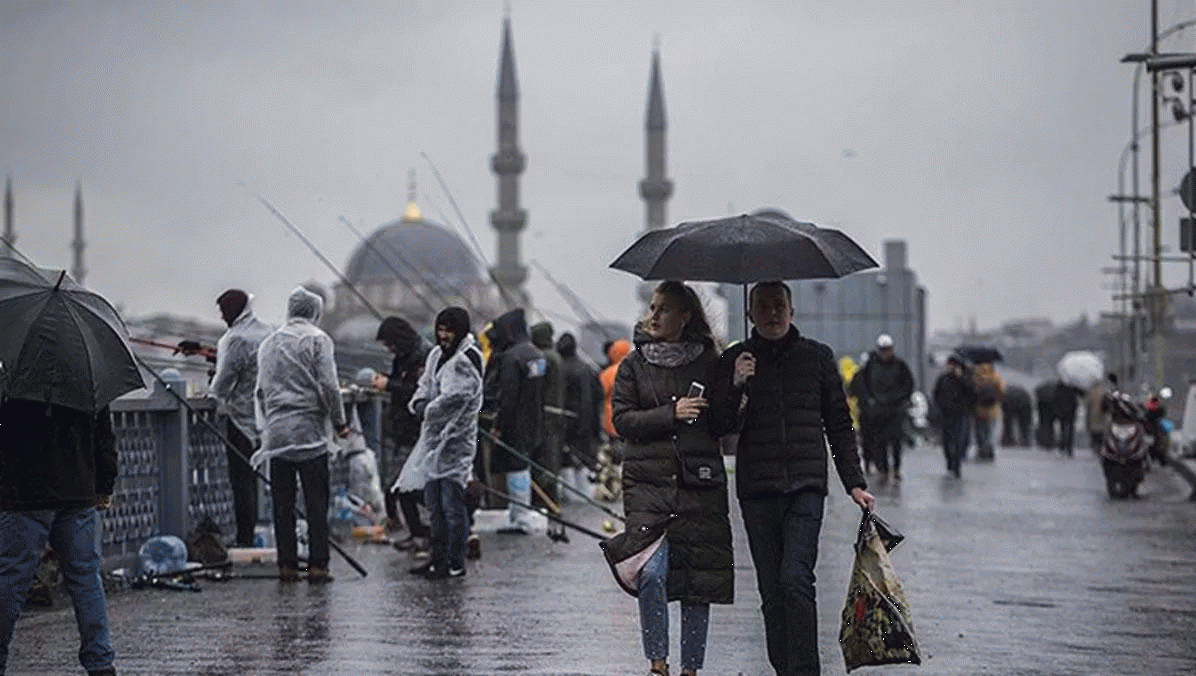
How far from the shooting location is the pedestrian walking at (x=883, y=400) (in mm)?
24578

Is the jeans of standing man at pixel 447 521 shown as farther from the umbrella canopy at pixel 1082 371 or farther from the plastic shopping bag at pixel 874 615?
the umbrella canopy at pixel 1082 371

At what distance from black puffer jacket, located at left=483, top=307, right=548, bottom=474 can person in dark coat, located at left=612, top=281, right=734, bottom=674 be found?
6841mm

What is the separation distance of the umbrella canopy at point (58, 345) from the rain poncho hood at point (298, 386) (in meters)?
3.73

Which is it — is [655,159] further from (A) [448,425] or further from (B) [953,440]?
(A) [448,425]

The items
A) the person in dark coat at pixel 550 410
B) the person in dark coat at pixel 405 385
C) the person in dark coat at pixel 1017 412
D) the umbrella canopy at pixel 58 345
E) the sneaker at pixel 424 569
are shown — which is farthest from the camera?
the person in dark coat at pixel 1017 412

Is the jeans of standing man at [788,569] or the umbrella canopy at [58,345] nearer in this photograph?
the umbrella canopy at [58,345]

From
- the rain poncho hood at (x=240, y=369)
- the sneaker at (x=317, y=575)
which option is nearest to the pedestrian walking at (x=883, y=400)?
the rain poncho hood at (x=240, y=369)

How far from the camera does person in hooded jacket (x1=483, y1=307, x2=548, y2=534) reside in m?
15.3

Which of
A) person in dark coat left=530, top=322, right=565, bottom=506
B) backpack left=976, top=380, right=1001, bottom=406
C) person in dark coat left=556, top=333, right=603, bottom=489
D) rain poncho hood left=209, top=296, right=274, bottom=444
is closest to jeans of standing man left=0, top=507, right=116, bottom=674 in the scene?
rain poncho hood left=209, top=296, right=274, bottom=444

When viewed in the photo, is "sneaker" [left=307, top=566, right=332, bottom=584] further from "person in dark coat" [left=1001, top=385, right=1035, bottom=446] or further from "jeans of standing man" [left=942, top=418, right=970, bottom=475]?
"person in dark coat" [left=1001, top=385, right=1035, bottom=446]

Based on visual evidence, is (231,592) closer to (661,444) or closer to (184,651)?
(184,651)

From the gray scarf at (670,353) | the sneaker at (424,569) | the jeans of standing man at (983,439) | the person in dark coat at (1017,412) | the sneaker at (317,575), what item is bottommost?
the person in dark coat at (1017,412)

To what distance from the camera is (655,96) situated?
131m

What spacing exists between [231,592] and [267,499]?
3381 mm
